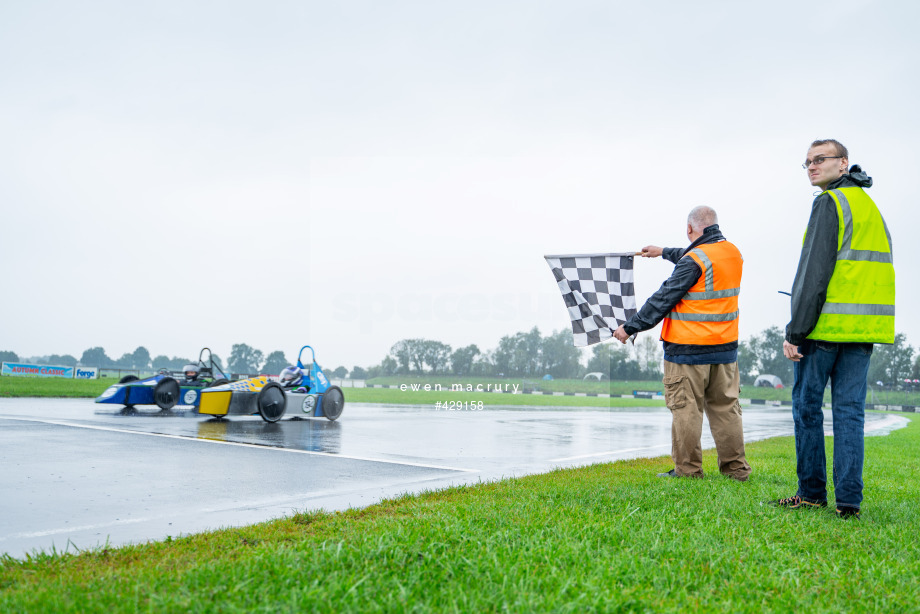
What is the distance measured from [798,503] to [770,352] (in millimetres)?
116966

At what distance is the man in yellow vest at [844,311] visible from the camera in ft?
12.6

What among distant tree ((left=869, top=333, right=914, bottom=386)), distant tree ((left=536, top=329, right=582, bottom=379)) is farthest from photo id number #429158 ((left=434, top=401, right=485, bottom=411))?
distant tree ((left=869, top=333, right=914, bottom=386))

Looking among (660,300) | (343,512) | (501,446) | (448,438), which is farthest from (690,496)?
(448,438)

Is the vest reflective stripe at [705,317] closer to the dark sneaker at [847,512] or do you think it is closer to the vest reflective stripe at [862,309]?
the vest reflective stripe at [862,309]

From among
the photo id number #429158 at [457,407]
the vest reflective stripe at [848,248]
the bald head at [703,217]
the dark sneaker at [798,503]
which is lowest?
the photo id number #429158 at [457,407]

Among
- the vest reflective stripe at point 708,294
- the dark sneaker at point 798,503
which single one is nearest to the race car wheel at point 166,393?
the vest reflective stripe at point 708,294

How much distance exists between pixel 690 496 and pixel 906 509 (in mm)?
1396

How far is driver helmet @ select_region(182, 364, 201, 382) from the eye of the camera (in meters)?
14.2

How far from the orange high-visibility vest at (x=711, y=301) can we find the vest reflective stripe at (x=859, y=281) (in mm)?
1310

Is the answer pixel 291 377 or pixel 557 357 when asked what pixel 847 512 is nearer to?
pixel 291 377

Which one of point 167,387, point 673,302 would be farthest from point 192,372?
point 673,302

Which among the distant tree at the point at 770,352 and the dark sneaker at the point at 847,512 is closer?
the dark sneaker at the point at 847,512

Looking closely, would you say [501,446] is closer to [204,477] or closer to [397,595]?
[204,477]

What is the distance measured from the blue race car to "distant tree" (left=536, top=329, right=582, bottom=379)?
57304mm
